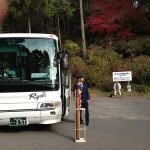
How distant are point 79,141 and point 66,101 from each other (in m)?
2.60

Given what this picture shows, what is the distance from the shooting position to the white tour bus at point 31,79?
13.3 metres

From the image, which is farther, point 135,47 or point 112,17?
point 112,17

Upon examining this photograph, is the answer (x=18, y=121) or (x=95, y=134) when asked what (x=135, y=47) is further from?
(x=18, y=121)

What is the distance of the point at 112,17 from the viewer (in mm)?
34094

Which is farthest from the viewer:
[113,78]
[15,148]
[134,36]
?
[134,36]

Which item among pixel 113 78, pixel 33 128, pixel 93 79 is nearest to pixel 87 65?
pixel 93 79

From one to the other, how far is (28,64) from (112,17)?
20.9 metres

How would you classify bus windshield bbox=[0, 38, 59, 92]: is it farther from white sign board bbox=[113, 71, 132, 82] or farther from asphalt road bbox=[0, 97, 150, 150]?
white sign board bbox=[113, 71, 132, 82]

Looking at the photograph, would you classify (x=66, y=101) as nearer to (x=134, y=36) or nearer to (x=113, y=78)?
(x=113, y=78)

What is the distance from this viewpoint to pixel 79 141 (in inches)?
484

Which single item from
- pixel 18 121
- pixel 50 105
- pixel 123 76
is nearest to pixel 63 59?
pixel 50 105

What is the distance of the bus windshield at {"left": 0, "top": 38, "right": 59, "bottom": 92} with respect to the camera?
13547 mm

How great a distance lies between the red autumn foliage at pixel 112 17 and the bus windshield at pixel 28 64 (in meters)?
20.5

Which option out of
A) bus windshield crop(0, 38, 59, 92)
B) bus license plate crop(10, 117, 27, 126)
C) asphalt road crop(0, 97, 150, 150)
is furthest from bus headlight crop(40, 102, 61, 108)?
asphalt road crop(0, 97, 150, 150)
